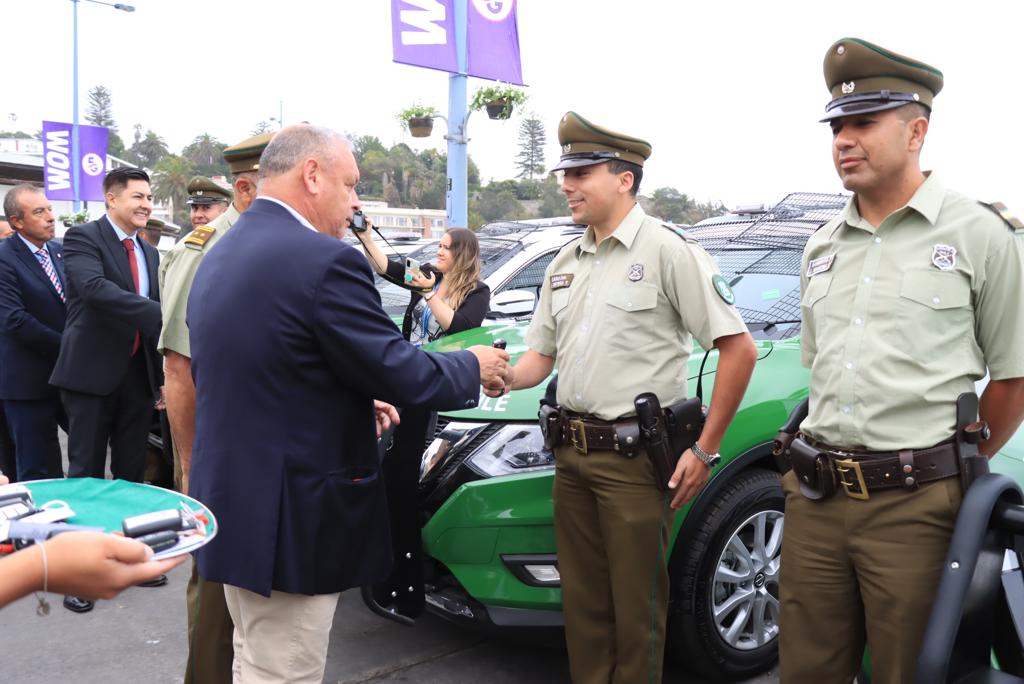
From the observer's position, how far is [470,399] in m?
2.36

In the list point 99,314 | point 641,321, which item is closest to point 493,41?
point 99,314

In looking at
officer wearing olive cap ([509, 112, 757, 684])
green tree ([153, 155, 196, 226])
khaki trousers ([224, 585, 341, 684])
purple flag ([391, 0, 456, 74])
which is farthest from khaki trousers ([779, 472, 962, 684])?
green tree ([153, 155, 196, 226])

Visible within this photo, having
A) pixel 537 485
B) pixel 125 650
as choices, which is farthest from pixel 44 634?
pixel 537 485

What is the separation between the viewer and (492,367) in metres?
2.59

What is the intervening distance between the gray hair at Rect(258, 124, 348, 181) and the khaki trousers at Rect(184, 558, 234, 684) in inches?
55.5

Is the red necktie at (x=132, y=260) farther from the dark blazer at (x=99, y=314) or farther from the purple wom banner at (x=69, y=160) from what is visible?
the purple wom banner at (x=69, y=160)

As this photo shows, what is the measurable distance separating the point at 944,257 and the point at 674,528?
4.31 feet

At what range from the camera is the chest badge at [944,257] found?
2.06 meters

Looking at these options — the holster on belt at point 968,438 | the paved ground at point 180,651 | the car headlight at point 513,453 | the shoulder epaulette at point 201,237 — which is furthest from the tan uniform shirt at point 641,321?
the shoulder epaulette at point 201,237

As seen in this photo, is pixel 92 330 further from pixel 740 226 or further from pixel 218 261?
pixel 740 226

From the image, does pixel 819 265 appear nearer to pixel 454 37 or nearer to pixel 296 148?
pixel 296 148

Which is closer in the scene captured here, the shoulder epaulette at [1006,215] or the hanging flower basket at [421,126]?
the shoulder epaulette at [1006,215]

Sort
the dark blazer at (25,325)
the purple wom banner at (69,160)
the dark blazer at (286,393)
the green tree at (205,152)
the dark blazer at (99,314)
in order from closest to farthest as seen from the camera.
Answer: the dark blazer at (286,393), the dark blazer at (99,314), the dark blazer at (25,325), the purple wom banner at (69,160), the green tree at (205,152)

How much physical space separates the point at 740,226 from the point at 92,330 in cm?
344
